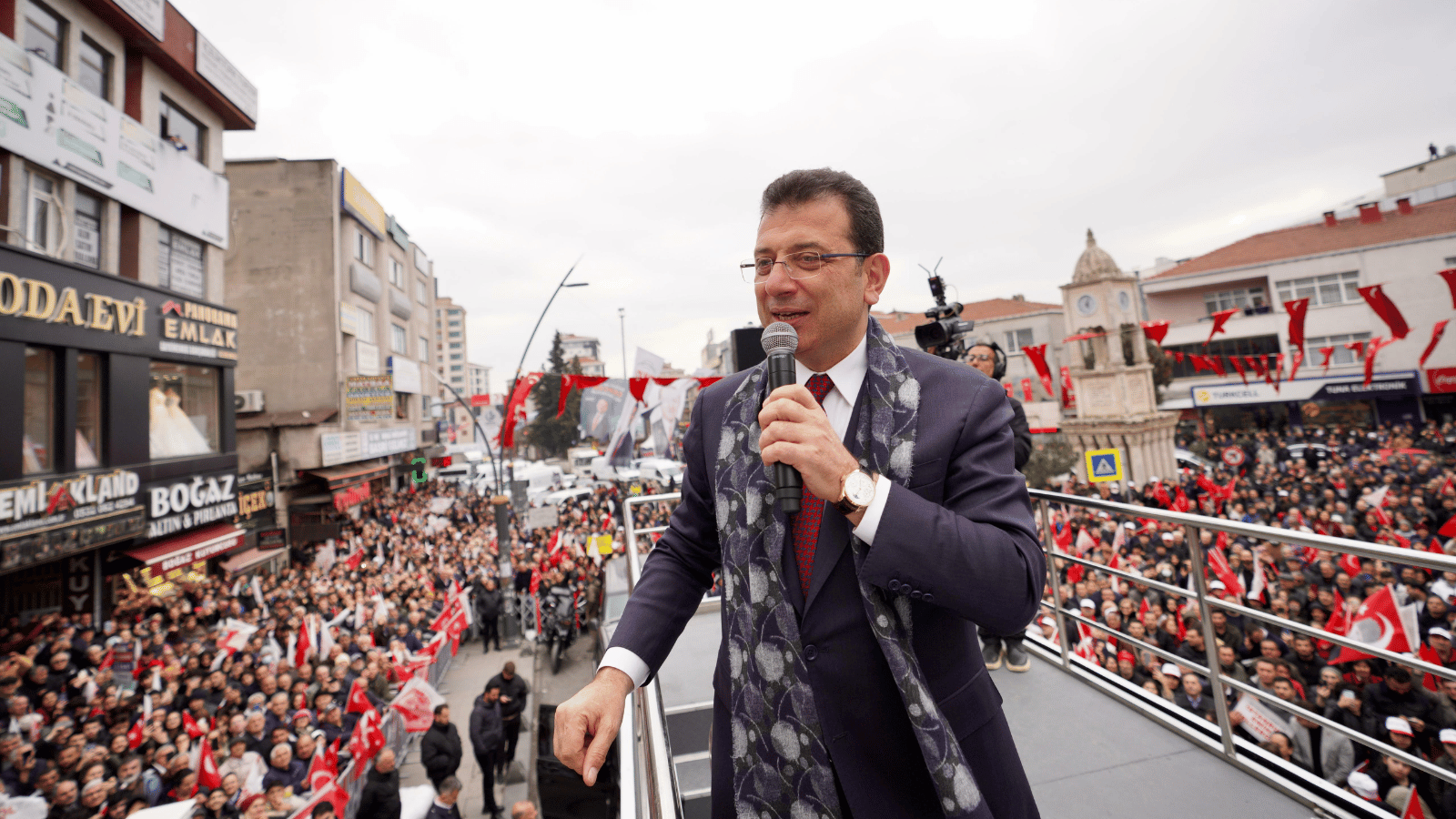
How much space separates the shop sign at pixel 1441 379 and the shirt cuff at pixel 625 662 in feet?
133

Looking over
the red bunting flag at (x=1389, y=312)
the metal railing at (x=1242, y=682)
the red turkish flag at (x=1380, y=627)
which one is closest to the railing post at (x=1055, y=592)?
the metal railing at (x=1242, y=682)

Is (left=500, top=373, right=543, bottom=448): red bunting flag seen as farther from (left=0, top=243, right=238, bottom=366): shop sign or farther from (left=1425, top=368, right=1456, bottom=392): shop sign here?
(left=1425, top=368, right=1456, bottom=392): shop sign

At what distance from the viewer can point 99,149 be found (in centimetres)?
1194

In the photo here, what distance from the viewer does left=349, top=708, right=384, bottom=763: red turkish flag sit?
674 cm

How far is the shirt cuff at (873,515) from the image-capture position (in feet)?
3.76

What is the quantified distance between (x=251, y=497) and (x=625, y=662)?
862 inches

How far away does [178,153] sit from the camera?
46.8 ft

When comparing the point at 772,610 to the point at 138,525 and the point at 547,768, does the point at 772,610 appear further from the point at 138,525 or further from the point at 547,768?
the point at 138,525

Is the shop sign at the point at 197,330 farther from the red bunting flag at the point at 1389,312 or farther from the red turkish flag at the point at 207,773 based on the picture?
the red bunting flag at the point at 1389,312

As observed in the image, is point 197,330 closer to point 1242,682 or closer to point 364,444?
point 364,444

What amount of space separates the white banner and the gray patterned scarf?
1524 cm

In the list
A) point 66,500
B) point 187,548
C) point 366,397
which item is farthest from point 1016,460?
point 366,397

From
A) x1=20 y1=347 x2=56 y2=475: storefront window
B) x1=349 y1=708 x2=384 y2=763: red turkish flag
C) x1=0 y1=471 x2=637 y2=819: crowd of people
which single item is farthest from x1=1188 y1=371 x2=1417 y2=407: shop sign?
x1=20 y1=347 x2=56 y2=475: storefront window

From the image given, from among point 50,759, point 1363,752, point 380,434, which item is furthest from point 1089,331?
point 380,434
